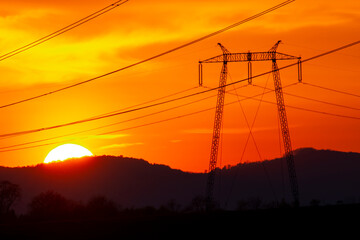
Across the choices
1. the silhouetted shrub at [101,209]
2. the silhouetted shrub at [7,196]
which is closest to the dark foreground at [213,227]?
the silhouetted shrub at [101,209]

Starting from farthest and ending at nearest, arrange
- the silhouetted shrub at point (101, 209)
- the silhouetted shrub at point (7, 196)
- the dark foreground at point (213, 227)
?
the silhouetted shrub at point (7, 196), the silhouetted shrub at point (101, 209), the dark foreground at point (213, 227)

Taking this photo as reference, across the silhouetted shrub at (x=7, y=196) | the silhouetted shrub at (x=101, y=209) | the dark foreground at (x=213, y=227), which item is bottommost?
the dark foreground at (x=213, y=227)

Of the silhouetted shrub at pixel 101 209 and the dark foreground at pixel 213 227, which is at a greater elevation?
the silhouetted shrub at pixel 101 209

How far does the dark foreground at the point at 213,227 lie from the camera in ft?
162

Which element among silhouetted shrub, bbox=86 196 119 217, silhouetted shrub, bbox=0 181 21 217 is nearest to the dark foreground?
silhouetted shrub, bbox=86 196 119 217

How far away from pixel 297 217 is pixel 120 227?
12703mm

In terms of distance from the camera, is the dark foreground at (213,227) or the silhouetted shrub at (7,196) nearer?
the dark foreground at (213,227)

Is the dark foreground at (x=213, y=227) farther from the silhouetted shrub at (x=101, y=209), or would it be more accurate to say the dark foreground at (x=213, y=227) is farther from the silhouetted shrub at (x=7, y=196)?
the silhouetted shrub at (x=7, y=196)

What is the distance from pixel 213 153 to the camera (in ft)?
303

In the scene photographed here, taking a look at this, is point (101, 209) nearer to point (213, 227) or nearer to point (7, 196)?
point (7, 196)

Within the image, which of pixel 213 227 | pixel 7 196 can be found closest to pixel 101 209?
pixel 7 196

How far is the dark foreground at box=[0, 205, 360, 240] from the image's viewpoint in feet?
162

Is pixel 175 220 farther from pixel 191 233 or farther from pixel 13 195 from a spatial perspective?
pixel 13 195

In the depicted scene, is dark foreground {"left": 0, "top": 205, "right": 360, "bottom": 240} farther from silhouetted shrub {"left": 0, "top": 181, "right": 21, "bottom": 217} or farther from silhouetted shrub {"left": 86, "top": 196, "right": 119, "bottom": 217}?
silhouetted shrub {"left": 0, "top": 181, "right": 21, "bottom": 217}
